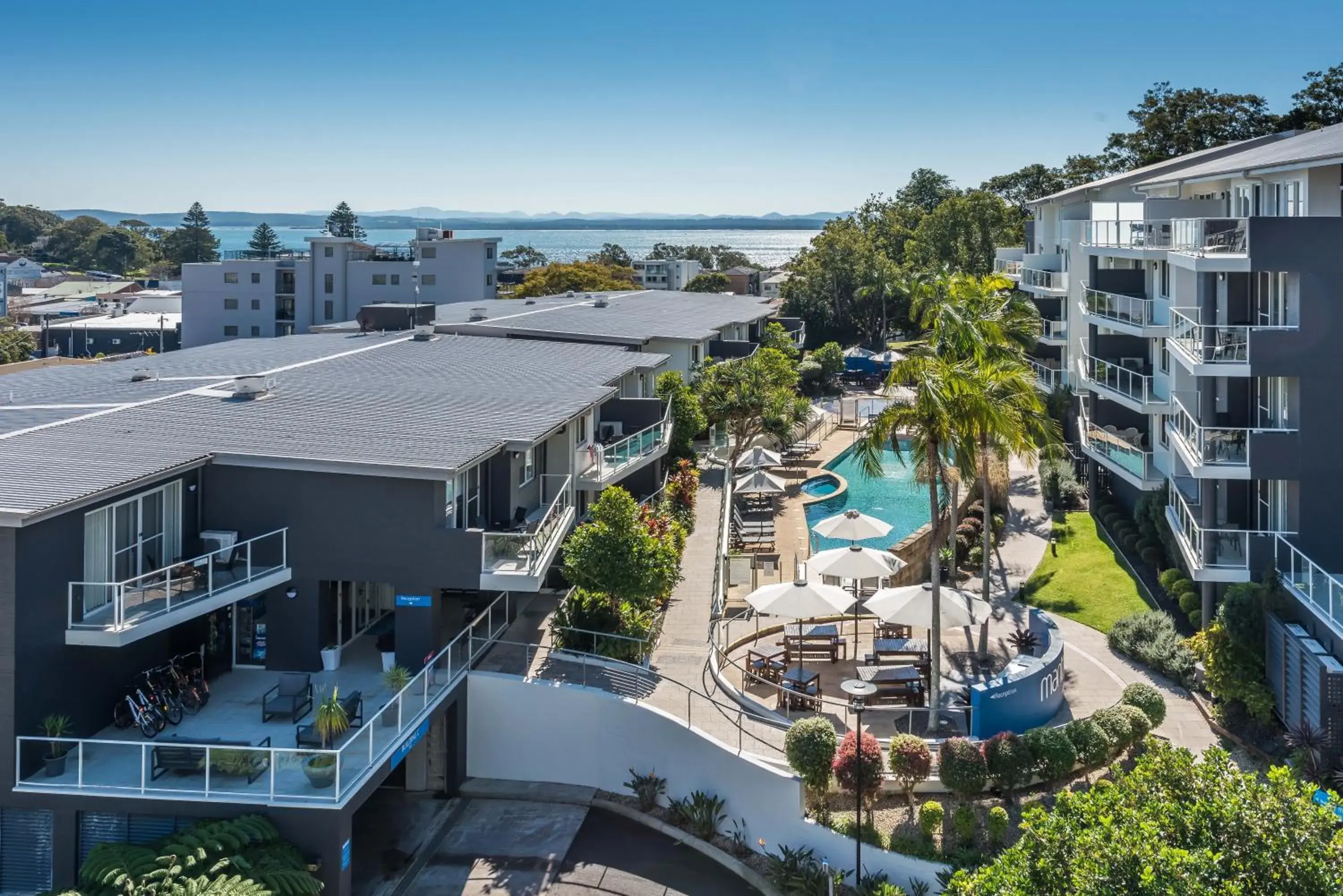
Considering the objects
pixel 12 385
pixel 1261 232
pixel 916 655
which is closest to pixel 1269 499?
pixel 1261 232

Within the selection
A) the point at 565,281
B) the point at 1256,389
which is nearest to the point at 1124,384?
the point at 1256,389

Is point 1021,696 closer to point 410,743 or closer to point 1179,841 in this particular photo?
point 1179,841

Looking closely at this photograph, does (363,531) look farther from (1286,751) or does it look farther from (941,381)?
(1286,751)

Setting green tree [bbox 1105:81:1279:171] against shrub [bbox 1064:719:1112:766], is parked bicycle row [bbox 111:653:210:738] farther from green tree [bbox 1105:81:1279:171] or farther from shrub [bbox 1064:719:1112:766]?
green tree [bbox 1105:81:1279:171]

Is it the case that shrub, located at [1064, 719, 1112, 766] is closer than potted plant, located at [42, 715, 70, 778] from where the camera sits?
No

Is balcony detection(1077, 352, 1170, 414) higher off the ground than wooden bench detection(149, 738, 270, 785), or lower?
higher

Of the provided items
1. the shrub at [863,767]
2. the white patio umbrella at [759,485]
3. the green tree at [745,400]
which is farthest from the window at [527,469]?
the green tree at [745,400]

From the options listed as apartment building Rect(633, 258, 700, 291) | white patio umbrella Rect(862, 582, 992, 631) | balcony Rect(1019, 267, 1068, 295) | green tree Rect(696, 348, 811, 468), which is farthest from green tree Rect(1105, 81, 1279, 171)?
apartment building Rect(633, 258, 700, 291)

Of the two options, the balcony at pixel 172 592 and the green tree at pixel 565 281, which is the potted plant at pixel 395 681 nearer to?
the balcony at pixel 172 592

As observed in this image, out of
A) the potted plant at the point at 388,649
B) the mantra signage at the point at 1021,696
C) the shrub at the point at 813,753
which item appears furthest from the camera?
the potted plant at the point at 388,649
